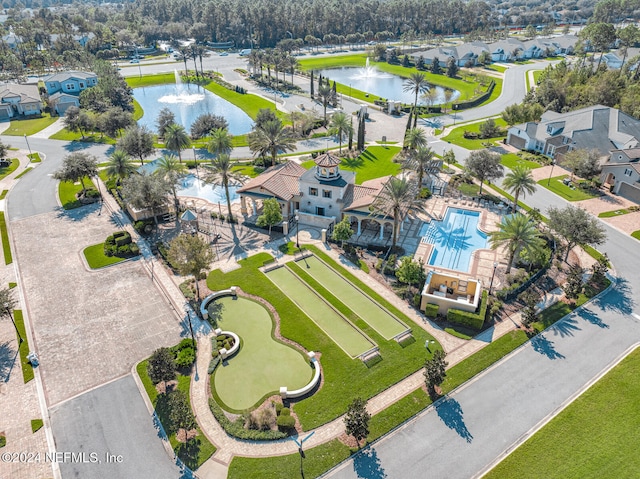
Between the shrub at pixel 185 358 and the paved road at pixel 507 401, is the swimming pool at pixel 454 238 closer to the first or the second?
the paved road at pixel 507 401

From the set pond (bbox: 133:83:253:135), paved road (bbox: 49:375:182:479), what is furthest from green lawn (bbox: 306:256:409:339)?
pond (bbox: 133:83:253:135)

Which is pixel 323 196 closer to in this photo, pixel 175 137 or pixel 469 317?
pixel 469 317

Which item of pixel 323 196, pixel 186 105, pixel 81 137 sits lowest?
pixel 81 137

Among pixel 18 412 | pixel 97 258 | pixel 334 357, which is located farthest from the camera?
pixel 97 258

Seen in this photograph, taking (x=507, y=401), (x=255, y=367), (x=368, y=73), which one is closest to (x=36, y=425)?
(x=255, y=367)

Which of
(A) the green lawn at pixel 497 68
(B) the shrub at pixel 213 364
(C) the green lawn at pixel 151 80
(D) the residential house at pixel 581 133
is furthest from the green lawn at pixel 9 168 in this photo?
(A) the green lawn at pixel 497 68

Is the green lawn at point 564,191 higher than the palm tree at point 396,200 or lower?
lower

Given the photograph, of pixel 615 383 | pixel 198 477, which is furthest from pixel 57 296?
pixel 615 383
